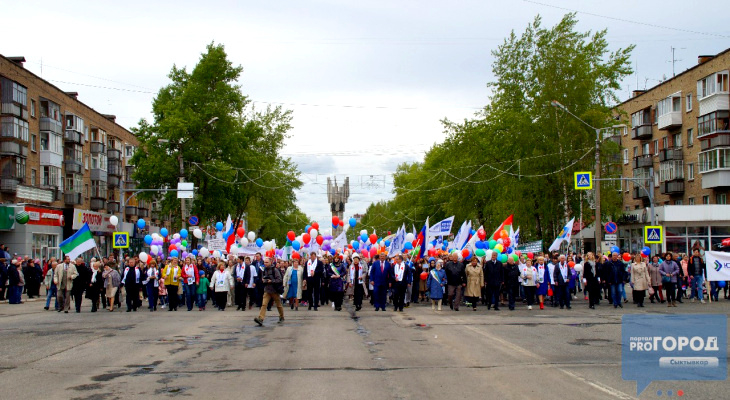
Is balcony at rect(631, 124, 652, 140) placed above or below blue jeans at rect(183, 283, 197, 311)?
above

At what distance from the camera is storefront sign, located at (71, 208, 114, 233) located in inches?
2048

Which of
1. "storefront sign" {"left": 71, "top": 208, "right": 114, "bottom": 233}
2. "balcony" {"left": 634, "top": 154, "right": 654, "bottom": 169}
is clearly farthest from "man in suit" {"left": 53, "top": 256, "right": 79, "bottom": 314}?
"balcony" {"left": 634, "top": 154, "right": 654, "bottom": 169}

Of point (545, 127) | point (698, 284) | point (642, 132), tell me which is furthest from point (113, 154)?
point (698, 284)

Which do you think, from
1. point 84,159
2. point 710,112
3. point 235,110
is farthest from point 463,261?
point 84,159

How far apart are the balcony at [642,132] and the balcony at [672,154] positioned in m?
4.04

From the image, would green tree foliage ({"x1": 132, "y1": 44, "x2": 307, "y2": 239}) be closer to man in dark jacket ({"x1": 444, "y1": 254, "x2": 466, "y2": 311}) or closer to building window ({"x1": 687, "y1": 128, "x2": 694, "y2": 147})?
man in dark jacket ({"x1": 444, "y1": 254, "x2": 466, "y2": 311})

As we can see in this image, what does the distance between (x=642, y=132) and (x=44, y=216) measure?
4570 centimetres

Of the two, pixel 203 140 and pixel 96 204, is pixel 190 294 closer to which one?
pixel 203 140

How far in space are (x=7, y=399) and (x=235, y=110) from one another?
1645 inches

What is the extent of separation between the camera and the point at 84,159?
59625mm

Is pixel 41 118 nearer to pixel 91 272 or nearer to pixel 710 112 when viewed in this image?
pixel 91 272

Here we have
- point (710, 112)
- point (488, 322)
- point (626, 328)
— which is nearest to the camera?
point (626, 328)

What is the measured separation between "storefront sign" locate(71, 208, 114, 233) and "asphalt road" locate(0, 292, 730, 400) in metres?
34.5

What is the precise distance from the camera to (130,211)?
70.1 m
